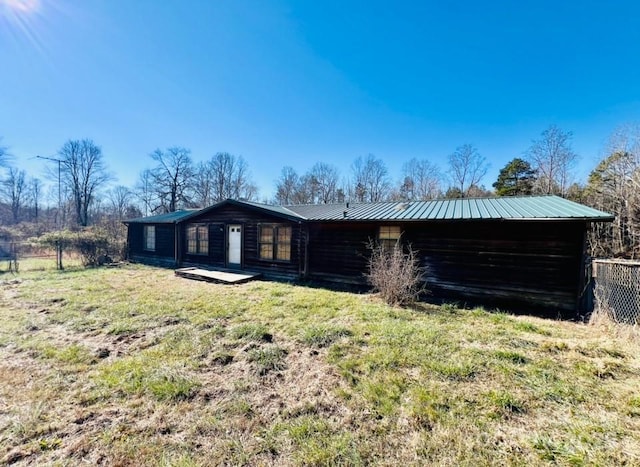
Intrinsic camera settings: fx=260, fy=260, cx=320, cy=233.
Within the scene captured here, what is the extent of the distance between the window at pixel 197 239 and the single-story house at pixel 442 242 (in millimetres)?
88

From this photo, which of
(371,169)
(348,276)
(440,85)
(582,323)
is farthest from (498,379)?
(371,169)

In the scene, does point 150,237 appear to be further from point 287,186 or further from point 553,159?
point 553,159

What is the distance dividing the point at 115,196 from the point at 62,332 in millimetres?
38435

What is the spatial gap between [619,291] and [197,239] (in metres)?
14.7

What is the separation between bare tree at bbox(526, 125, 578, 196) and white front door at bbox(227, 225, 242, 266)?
960 inches

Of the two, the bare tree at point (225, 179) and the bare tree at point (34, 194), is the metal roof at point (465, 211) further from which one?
the bare tree at point (34, 194)

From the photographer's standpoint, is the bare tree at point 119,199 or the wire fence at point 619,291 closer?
the wire fence at point 619,291

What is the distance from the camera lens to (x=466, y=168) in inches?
1084

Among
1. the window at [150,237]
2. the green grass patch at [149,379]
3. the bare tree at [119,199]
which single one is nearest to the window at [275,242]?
the green grass patch at [149,379]

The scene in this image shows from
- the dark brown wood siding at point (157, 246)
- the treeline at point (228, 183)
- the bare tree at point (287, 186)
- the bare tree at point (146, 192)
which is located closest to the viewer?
the dark brown wood siding at point (157, 246)

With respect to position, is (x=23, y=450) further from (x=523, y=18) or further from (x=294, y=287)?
(x=523, y=18)

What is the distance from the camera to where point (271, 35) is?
9.06m

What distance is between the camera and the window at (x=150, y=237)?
1555 centimetres

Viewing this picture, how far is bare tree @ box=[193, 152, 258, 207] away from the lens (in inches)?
1346
